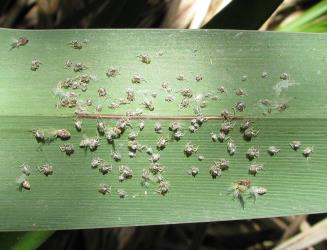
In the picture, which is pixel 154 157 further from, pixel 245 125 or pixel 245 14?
pixel 245 14

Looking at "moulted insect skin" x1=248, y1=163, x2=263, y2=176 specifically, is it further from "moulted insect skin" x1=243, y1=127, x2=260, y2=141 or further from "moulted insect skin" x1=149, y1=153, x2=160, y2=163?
"moulted insect skin" x1=149, y1=153, x2=160, y2=163

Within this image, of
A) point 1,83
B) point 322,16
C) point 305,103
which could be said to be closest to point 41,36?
point 1,83

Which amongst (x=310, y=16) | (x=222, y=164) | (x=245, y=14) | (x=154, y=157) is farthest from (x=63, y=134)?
(x=310, y=16)

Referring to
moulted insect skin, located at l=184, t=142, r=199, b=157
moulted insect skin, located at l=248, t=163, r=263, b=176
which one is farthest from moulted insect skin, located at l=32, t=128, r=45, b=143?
moulted insect skin, located at l=248, t=163, r=263, b=176

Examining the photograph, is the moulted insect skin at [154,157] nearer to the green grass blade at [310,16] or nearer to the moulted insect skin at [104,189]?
the moulted insect skin at [104,189]

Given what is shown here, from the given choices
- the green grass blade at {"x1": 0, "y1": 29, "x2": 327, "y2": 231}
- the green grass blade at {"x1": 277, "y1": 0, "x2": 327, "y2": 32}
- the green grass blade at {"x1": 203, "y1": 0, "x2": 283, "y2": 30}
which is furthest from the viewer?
the green grass blade at {"x1": 277, "y1": 0, "x2": 327, "y2": 32}

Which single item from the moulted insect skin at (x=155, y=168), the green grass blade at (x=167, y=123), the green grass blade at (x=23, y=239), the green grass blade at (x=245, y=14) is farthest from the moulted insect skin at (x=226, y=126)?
the green grass blade at (x=23, y=239)
